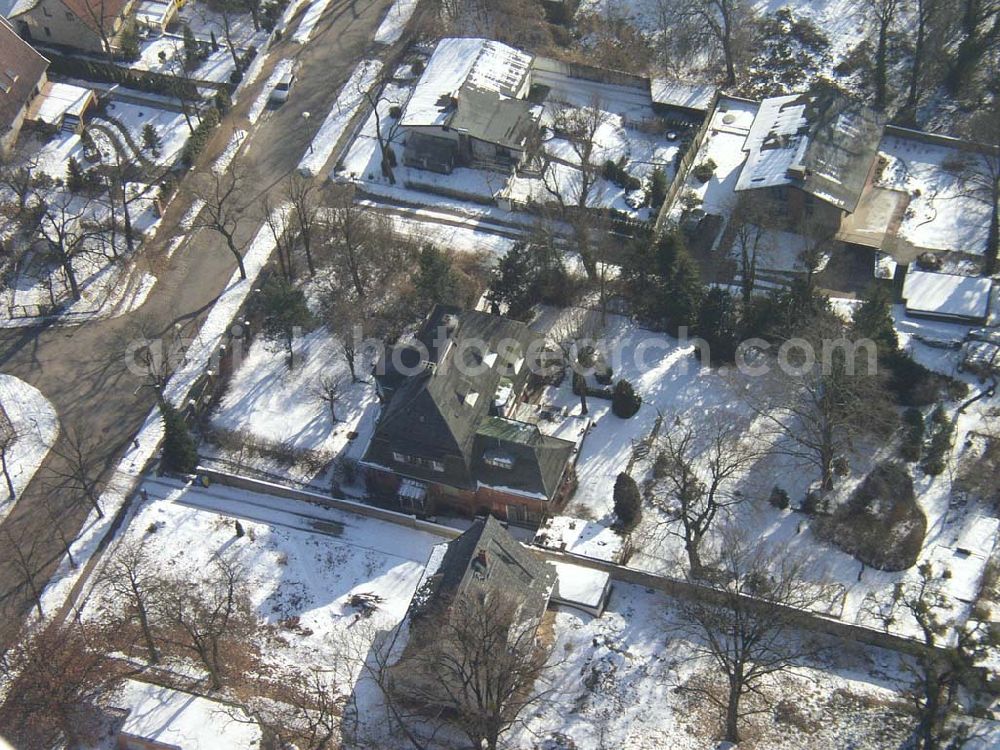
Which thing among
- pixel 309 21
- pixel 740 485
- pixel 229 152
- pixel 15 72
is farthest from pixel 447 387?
pixel 15 72

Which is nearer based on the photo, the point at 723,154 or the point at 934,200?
the point at 934,200

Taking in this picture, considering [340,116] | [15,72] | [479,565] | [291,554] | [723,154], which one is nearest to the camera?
[479,565]

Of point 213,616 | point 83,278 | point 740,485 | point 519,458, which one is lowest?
point 213,616

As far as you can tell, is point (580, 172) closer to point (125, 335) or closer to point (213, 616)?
point (125, 335)

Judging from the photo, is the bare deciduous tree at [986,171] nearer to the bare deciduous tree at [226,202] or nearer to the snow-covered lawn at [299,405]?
the snow-covered lawn at [299,405]

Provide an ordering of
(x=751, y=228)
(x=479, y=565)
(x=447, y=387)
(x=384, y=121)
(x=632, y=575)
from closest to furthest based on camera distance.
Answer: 1. (x=479, y=565)
2. (x=632, y=575)
3. (x=447, y=387)
4. (x=751, y=228)
5. (x=384, y=121)
